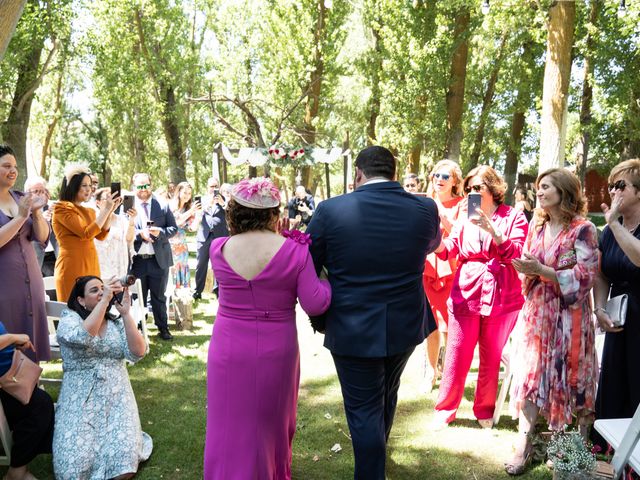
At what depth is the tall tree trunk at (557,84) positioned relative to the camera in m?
9.00

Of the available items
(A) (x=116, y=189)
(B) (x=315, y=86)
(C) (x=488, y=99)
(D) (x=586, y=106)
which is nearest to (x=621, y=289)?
(A) (x=116, y=189)

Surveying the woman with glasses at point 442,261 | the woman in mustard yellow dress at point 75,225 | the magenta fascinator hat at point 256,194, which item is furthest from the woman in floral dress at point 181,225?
the magenta fascinator hat at point 256,194

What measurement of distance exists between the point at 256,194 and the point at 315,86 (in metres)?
18.2

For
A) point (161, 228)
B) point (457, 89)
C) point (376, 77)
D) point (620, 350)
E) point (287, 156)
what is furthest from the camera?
point (376, 77)

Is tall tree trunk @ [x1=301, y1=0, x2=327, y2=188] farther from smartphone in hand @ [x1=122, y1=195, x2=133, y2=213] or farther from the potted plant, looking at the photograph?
the potted plant

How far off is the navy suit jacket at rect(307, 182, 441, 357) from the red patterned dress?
106 centimetres

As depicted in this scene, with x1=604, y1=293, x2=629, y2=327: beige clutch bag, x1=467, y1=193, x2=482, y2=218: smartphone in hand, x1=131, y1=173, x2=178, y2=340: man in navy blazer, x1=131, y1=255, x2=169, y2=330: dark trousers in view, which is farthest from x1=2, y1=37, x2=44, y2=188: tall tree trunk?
x1=604, y1=293, x2=629, y2=327: beige clutch bag

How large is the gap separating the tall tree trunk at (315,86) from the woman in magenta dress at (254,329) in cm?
1642

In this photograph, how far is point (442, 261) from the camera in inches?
190

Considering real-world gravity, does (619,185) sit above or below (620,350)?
above

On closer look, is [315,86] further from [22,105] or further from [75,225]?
[75,225]

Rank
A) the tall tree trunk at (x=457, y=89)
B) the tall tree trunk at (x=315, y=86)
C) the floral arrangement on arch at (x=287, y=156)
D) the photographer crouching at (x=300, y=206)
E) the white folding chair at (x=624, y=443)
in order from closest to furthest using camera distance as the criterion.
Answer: the white folding chair at (x=624, y=443)
the photographer crouching at (x=300, y=206)
the floral arrangement on arch at (x=287, y=156)
the tall tree trunk at (x=457, y=89)
the tall tree trunk at (x=315, y=86)

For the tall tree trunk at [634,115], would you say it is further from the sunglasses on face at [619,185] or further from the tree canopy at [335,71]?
the sunglasses on face at [619,185]

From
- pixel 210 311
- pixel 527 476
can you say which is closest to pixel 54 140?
pixel 210 311
